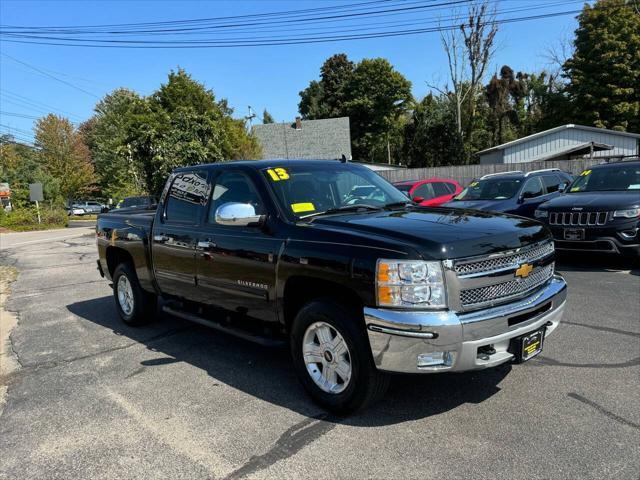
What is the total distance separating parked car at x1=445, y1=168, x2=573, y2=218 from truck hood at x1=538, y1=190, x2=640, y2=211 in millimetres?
1281

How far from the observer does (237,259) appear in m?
4.28

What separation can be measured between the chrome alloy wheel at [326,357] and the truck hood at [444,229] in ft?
2.46

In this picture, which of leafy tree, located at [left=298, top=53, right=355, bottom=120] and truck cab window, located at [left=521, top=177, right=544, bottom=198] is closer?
truck cab window, located at [left=521, top=177, right=544, bottom=198]

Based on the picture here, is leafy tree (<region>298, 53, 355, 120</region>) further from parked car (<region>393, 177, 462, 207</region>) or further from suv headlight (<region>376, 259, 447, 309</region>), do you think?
suv headlight (<region>376, 259, 447, 309</region>)

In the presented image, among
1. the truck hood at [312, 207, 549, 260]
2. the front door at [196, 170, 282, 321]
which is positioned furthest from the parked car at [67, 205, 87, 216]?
the truck hood at [312, 207, 549, 260]

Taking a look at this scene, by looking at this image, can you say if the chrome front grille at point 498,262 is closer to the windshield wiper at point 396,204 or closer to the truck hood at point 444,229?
the truck hood at point 444,229

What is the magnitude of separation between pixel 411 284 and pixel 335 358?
33.6 inches

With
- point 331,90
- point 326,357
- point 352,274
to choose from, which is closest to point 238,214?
point 352,274

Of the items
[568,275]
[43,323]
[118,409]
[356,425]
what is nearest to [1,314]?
[43,323]

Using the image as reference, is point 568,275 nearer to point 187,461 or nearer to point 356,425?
point 356,425

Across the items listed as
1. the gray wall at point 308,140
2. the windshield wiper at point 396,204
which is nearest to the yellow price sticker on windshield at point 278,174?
the windshield wiper at point 396,204

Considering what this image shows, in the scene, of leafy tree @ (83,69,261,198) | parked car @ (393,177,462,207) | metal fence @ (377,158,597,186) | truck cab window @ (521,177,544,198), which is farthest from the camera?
metal fence @ (377,158,597,186)

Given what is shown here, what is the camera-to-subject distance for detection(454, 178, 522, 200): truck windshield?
35.7 feet

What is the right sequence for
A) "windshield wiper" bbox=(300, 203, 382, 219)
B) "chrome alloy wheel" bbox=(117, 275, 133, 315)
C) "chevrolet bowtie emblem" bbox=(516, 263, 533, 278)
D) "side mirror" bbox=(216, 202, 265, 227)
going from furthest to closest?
"chrome alloy wheel" bbox=(117, 275, 133, 315), "windshield wiper" bbox=(300, 203, 382, 219), "side mirror" bbox=(216, 202, 265, 227), "chevrolet bowtie emblem" bbox=(516, 263, 533, 278)
